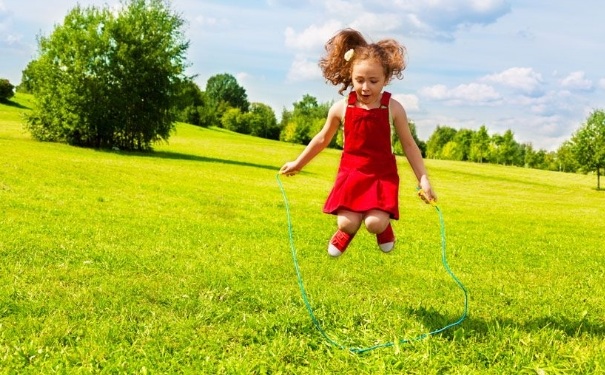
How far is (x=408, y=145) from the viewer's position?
6.71 m

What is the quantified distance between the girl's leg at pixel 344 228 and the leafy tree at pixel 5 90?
271 feet

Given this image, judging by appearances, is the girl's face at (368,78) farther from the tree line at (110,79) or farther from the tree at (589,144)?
the tree at (589,144)

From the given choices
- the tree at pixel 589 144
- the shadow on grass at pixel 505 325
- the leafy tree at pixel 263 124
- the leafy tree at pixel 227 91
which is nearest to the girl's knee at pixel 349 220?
the shadow on grass at pixel 505 325

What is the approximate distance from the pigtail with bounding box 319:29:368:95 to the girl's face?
32cm

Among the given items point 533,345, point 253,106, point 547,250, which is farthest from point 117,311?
point 253,106

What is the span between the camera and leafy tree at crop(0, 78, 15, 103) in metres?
78.1

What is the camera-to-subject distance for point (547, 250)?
46.6 ft

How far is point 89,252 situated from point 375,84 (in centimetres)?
602

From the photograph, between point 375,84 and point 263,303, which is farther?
point 263,303

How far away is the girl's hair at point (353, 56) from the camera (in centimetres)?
630

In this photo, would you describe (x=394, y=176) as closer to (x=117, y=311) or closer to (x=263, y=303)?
(x=263, y=303)

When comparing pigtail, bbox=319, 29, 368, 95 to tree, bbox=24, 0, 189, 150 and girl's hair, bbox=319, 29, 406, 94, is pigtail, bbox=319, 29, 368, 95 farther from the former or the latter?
tree, bbox=24, 0, 189, 150

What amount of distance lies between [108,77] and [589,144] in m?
48.1

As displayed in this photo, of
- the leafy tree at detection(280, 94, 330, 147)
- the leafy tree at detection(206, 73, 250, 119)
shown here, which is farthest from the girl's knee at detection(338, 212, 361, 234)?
the leafy tree at detection(206, 73, 250, 119)
